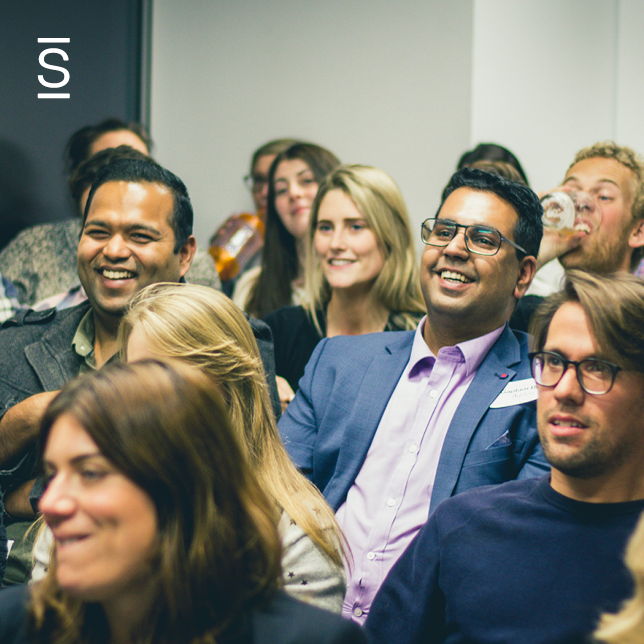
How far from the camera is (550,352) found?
139 centimetres

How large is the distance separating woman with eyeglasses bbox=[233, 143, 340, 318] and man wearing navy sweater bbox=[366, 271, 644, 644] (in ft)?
6.33

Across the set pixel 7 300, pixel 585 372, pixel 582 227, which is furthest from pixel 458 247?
pixel 7 300

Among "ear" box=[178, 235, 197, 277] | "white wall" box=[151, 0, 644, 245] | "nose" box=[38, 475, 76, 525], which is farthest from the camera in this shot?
"white wall" box=[151, 0, 644, 245]

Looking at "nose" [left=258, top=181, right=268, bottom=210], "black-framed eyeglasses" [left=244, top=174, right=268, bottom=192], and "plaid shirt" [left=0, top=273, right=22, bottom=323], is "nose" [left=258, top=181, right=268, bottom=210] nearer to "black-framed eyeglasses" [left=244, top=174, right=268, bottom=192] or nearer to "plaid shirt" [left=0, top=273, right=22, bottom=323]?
"black-framed eyeglasses" [left=244, top=174, right=268, bottom=192]

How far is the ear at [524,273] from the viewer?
204 centimetres

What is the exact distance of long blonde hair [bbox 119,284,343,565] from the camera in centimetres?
153

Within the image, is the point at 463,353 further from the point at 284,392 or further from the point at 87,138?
the point at 87,138

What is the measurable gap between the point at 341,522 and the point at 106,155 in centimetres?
176

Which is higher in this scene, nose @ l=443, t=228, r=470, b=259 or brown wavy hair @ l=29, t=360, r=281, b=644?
nose @ l=443, t=228, r=470, b=259

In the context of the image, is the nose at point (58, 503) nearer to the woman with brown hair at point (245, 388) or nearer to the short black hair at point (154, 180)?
the woman with brown hair at point (245, 388)

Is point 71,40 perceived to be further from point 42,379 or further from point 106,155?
point 42,379

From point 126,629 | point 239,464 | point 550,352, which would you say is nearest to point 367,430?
point 550,352

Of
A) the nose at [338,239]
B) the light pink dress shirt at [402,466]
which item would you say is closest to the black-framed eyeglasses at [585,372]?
the light pink dress shirt at [402,466]

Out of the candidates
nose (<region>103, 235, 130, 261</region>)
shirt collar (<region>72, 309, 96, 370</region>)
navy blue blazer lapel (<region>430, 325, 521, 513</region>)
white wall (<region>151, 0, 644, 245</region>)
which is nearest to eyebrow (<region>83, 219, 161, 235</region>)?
nose (<region>103, 235, 130, 261</region>)
